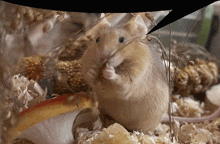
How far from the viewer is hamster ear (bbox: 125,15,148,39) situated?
51cm

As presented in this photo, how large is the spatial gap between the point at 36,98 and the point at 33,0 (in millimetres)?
252

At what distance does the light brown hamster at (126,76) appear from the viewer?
1.63 ft

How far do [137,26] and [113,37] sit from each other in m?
0.06

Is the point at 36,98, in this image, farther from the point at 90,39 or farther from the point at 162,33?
the point at 162,33

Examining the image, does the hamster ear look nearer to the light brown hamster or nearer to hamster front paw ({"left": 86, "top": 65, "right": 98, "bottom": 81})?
the light brown hamster

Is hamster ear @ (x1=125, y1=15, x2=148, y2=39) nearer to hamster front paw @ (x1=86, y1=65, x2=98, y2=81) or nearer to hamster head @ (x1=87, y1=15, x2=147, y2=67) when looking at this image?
hamster head @ (x1=87, y1=15, x2=147, y2=67)

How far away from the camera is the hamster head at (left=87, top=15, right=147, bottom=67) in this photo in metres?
0.49

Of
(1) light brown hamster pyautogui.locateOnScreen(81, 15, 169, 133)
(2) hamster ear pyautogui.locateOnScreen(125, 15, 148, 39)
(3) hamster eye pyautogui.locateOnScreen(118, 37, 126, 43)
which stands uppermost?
(2) hamster ear pyautogui.locateOnScreen(125, 15, 148, 39)

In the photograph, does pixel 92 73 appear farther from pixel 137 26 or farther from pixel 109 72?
pixel 137 26

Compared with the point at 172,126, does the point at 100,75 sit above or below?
above

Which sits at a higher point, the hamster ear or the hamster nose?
the hamster ear

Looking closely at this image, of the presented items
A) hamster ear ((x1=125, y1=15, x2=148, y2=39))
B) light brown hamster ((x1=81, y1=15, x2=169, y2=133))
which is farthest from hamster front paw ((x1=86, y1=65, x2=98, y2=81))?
hamster ear ((x1=125, y1=15, x2=148, y2=39))

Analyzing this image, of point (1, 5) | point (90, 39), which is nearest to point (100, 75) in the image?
point (90, 39)

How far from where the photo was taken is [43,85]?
554 millimetres
